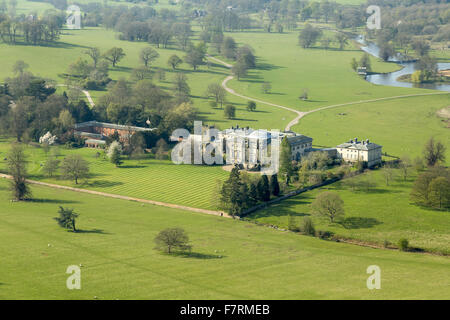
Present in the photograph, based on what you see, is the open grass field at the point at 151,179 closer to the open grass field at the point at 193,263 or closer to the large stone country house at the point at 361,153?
the open grass field at the point at 193,263

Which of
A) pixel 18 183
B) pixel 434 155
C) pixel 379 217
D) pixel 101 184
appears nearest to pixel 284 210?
pixel 379 217

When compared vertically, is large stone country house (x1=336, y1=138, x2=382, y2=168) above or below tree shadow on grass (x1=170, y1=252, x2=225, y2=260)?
above

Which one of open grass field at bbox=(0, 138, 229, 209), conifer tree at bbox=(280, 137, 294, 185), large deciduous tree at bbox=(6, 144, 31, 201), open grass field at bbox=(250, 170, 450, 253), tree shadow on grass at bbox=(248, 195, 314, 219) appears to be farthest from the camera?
conifer tree at bbox=(280, 137, 294, 185)

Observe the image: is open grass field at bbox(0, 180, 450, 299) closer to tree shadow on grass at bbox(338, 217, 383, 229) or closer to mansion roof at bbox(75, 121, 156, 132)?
tree shadow on grass at bbox(338, 217, 383, 229)

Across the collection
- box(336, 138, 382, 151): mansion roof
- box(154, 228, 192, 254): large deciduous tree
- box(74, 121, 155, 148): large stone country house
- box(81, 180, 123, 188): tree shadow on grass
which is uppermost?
box(336, 138, 382, 151): mansion roof

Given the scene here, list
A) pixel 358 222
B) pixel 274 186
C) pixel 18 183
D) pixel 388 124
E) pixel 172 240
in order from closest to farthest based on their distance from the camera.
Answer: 1. pixel 172 240
2. pixel 358 222
3. pixel 18 183
4. pixel 274 186
5. pixel 388 124

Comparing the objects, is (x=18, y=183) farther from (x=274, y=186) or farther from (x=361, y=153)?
(x=361, y=153)

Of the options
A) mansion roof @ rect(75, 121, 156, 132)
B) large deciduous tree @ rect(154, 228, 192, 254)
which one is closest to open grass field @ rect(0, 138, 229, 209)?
mansion roof @ rect(75, 121, 156, 132)

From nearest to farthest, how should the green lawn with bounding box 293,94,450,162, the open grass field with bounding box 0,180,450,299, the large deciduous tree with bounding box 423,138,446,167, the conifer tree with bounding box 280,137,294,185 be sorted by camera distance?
the open grass field with bounding box 0,180,450,299 → the conifer tree with bounding box 280,137,294,185 → the large deciduous tree with bounding box 423,138,446,167 → the green lawn with bounding box 293,94,450,162
